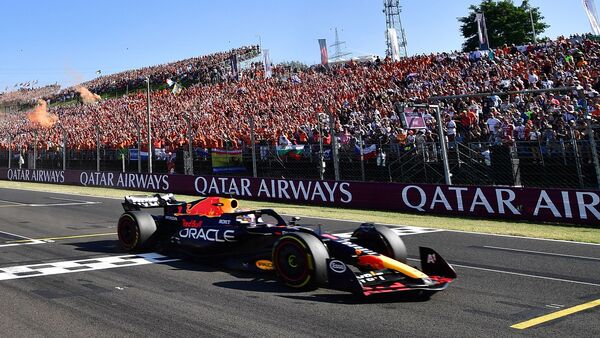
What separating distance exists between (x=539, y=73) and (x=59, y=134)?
34855 mm

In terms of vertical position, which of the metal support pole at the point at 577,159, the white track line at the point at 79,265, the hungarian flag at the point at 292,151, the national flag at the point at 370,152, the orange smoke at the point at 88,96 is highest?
the orange smoke at the point at 88,96

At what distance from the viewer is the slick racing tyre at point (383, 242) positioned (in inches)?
320

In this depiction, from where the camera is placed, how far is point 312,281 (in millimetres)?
7207

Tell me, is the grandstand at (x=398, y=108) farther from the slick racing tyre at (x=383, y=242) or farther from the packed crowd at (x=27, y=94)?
the packed crowd at (x=27, y=94)

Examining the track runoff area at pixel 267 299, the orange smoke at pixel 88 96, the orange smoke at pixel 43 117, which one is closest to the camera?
the track runoff area at pixel 267 299

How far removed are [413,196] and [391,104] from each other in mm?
8697

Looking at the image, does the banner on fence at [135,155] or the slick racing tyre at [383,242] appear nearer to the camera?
the slick racing tyre at [383,242]

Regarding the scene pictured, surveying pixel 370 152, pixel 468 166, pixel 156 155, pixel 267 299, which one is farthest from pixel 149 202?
pixel 156 155

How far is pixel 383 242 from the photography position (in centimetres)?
816

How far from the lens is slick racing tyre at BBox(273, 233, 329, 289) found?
7184 millimetres

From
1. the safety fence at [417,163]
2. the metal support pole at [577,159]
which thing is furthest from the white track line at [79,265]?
the metal support pole at [577,159]

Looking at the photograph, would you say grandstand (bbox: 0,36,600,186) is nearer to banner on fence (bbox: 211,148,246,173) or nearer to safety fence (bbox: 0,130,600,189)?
safety fence (bbox: 0,130,600,189)

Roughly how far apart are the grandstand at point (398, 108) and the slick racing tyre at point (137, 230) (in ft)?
27.3

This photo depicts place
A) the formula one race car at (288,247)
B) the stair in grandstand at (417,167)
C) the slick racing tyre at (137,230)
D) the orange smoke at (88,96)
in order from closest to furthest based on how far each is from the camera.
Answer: the formula one race car at (288,247), the slick racing tyre at (137,230), the stair in grandstand at (417,167), the orange smoke at (88,96)
